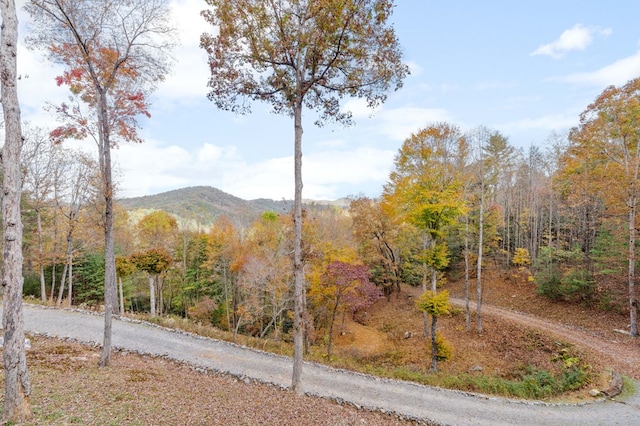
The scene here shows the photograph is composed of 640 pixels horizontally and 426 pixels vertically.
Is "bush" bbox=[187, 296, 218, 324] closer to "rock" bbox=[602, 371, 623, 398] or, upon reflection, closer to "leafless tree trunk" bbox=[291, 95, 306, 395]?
"leafless tree trunk" bbox=[291, 95, 306, 395]

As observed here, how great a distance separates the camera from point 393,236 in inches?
871

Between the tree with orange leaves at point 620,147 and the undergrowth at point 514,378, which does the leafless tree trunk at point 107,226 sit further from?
the tree with orange leaves at point 620,147

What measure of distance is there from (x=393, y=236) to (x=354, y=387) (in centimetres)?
1351

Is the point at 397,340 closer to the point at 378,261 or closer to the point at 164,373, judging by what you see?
the point at 378,261

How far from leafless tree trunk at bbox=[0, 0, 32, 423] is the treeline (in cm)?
418

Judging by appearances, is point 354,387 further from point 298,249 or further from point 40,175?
point 40,175

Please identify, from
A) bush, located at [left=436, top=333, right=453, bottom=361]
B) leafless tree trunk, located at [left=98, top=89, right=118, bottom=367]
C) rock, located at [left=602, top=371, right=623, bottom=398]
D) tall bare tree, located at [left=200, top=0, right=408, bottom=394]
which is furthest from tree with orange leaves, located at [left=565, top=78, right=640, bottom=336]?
leafless tree trunk, located at [left=98, top=89, right=118, bottom=367]

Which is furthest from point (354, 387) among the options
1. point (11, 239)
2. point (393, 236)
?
point (393, 236)

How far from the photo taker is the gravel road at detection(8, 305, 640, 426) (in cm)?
851

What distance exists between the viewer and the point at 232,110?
8719 mm

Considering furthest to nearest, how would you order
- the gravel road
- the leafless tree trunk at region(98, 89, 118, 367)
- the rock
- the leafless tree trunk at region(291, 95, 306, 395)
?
the rock → the gravel road → the leafless tree trunk at region(98, 89, 118, 367) → the leafless tree trunk at region(291, 95, 306, 395)

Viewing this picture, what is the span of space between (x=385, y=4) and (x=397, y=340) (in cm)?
1682

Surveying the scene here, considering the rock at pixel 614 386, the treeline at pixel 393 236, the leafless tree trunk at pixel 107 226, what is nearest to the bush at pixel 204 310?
the treeline at pixel 393 236

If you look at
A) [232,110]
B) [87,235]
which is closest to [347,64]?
[232,110]
